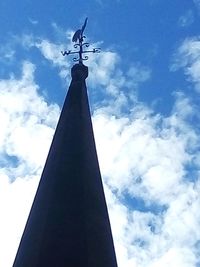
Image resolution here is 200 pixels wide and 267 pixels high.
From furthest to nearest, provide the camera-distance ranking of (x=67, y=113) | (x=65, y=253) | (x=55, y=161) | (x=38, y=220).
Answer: (x=67, y=113) → (x=55, y=161) → (x=38, y=220) → (x=65, y=253)

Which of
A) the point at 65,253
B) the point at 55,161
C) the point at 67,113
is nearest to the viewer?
the point at 65,253

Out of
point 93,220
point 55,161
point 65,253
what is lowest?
point 65,253

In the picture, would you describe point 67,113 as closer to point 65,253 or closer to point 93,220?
point 93,220

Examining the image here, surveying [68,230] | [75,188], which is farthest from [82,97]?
[68,230]

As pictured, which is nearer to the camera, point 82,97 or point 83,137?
point 83,137

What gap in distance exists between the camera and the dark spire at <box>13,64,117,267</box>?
12648mm

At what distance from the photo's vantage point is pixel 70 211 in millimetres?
13375

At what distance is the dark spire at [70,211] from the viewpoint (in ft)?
41.5

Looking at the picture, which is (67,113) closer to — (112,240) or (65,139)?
(65,139)

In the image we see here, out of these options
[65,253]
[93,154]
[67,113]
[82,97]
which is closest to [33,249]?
[65,253]

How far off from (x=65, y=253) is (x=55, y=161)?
290cm

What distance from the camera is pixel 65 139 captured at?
50.5 feet

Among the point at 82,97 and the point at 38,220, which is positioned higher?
the point at 82,97

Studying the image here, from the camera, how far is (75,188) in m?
14.0
